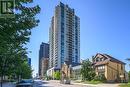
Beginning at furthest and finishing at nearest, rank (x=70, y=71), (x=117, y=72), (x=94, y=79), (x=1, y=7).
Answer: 1. (x=70, y=71)
2. (x=117, y=72)
3. (x=94, y=79)
4. (x=1, y=7)

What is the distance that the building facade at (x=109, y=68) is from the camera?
83.8 meters

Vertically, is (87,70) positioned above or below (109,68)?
below

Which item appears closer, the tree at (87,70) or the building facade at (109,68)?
the tree at (87,70)

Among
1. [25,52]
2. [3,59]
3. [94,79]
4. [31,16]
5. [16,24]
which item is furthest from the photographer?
[94,79]

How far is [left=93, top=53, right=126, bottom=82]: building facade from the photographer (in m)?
83.8

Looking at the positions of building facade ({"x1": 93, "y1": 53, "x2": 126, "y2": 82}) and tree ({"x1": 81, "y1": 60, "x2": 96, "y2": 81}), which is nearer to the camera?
tree ({"x1": 81, "y1": 60, "x2": 96, "y2": 81})

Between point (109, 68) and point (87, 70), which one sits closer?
point (87, 70)

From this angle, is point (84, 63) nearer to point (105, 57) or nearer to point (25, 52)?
point (105, 57)

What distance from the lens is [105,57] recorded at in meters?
89.4

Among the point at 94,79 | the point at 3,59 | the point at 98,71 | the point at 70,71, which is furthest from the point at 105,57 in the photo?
the point at 3,59

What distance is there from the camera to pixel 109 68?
84.4m

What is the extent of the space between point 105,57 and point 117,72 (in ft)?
19.5

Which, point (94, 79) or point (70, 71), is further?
point (70, 71)

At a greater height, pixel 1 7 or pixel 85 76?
pixel 1 7
